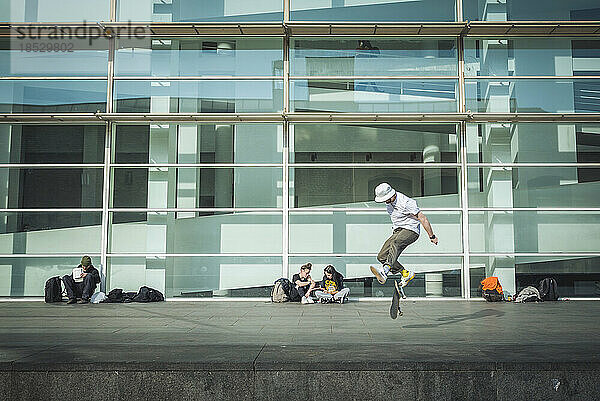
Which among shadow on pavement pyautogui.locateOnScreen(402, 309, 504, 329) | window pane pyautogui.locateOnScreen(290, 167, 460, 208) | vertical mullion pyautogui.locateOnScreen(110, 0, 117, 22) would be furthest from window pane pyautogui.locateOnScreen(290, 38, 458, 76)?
shadow on pavement pyautogui.locateOnScreen(402, 309, 504, 329)

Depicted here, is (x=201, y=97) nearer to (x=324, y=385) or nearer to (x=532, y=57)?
(x=532, y=57)

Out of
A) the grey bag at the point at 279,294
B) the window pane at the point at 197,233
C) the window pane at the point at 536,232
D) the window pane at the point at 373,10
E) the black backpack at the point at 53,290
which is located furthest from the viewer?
the window pane at the point at 373,10

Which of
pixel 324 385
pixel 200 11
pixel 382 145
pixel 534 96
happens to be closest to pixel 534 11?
pixel 534 96

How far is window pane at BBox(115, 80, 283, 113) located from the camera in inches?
728

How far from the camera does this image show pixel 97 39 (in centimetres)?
1880

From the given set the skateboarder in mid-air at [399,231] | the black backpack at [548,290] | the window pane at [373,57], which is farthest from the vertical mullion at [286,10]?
the black backpack at [548,290]

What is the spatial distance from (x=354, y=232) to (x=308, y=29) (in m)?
5.51

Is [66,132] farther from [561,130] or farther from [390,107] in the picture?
[561,130]

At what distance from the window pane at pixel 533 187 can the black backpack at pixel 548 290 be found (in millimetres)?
2052

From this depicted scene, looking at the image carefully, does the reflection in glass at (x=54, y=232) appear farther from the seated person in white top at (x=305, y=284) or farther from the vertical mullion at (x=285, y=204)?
the seated person in white top at (x=305, y=284)

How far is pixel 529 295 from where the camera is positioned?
1722cm

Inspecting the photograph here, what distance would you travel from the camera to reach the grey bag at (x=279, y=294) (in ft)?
56.3

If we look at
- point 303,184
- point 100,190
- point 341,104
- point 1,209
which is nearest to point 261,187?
point 303,184

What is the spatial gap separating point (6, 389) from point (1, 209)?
1309cm
